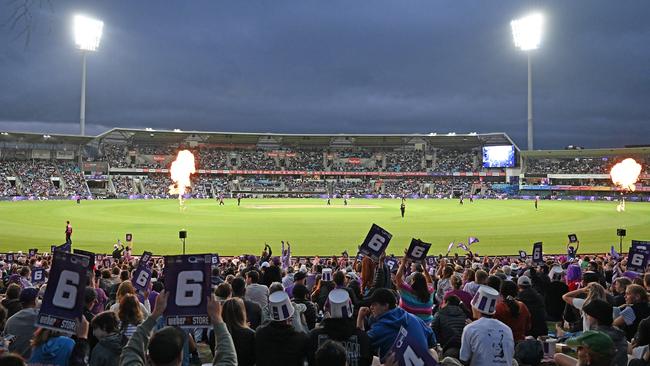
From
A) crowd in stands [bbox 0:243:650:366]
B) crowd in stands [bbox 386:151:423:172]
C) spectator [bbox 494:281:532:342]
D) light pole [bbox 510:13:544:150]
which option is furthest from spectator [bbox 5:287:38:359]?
crowd in stands [bbox 386:151:423:172]

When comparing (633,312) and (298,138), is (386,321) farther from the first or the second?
(298,138)

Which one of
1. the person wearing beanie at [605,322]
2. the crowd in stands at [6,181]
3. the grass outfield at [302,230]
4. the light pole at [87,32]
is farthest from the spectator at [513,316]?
the crowd in stands at [6,181]

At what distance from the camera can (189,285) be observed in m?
4.79

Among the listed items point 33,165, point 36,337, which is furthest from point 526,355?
point 33,165

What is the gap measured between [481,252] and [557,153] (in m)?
93.0

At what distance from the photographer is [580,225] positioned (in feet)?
136

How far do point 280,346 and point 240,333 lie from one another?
0.76 m

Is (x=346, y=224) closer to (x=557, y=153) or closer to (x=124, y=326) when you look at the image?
(x=124, y=326)

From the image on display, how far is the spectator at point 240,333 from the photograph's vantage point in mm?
5184

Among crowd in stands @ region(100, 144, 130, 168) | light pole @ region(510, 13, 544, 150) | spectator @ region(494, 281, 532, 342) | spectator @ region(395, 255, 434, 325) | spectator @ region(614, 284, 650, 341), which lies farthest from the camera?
crowd in stands @ region(100, 144, 130, 168)

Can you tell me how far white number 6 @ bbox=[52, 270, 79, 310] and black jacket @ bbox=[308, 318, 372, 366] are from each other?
245cm

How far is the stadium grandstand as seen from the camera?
9694 centimetres

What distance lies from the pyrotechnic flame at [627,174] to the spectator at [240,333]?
90.9 metres

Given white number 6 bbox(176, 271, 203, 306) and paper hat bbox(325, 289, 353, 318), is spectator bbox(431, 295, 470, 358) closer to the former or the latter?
paper hat bbox(325, 289, 353, 318)
